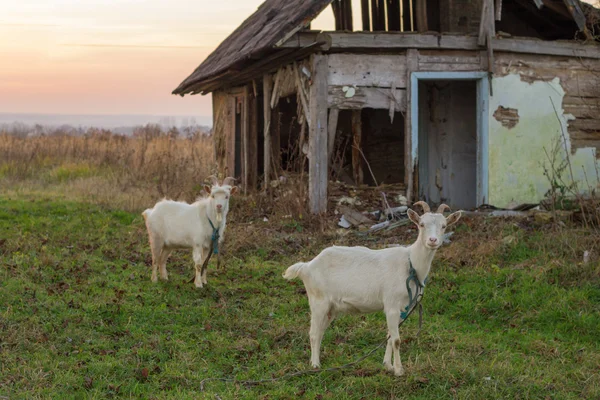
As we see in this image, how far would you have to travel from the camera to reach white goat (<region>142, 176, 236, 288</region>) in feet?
33.4

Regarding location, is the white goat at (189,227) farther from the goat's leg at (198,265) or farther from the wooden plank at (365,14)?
the wooden plank at (365,14)

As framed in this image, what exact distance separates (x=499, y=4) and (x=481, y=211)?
3.94 metres

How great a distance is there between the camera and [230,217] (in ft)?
50.1

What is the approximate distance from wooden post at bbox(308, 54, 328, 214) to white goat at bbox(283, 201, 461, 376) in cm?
682

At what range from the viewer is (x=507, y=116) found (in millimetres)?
14422

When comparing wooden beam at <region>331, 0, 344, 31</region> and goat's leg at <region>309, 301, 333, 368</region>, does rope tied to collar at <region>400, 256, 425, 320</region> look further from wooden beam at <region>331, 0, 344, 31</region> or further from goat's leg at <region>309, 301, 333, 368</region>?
wooden beam at <region>331, 0, 344, 31</region>

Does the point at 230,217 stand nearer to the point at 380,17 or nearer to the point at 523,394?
the point at 380,17

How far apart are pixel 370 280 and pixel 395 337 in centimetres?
54

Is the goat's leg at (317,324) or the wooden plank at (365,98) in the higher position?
the wooden plank at (365,98)

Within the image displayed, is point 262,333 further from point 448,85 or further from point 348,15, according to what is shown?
point 348,15

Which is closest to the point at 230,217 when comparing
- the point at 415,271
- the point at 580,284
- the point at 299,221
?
the point at 299,221

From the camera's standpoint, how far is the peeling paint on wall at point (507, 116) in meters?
14.4

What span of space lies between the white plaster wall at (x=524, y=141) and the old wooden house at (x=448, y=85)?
0.02 meters

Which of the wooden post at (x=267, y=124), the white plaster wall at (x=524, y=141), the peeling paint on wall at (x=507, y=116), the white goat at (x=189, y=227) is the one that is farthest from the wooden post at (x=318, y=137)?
the white goat at (x=189, y=227)
